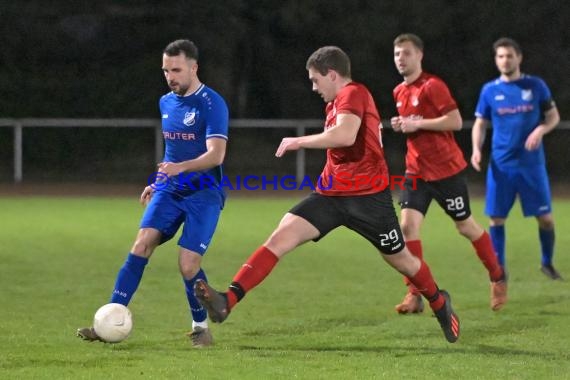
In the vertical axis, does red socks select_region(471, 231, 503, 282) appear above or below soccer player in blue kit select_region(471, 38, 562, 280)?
below

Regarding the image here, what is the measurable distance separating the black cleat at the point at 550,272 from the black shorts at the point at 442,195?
2121 mm

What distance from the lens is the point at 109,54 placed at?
28.0 meters

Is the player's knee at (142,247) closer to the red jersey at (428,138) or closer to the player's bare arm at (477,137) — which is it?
the red jersey at (428,138)

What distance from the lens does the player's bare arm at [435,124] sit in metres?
Result: 8.52

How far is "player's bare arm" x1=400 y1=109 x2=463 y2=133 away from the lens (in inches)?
335

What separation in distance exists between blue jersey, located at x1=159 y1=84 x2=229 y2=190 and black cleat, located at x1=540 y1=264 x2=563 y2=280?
4421 millimetres

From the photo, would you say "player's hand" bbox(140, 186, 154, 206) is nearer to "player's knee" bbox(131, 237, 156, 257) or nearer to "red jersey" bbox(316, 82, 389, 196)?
"player's knee" bbox(131, 237, 156, 257)

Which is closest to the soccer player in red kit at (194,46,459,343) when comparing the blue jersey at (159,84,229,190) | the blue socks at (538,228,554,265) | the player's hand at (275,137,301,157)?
the player's hand at (275,137,301,157)

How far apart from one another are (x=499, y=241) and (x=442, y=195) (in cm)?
165

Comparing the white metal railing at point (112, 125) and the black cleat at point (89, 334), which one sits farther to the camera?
the white metal railing at point (112, 125)

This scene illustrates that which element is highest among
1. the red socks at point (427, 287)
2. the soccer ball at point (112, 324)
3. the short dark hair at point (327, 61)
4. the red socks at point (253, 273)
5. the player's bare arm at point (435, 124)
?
the short dark hair at point (327, 61)

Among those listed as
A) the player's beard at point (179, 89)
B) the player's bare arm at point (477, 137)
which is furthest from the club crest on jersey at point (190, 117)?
the player's bare arm at point (477, 137)

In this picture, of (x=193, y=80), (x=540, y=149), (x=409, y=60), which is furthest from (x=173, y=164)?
(x=540, y=149)

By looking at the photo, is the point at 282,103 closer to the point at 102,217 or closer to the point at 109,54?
the point at 109,54
